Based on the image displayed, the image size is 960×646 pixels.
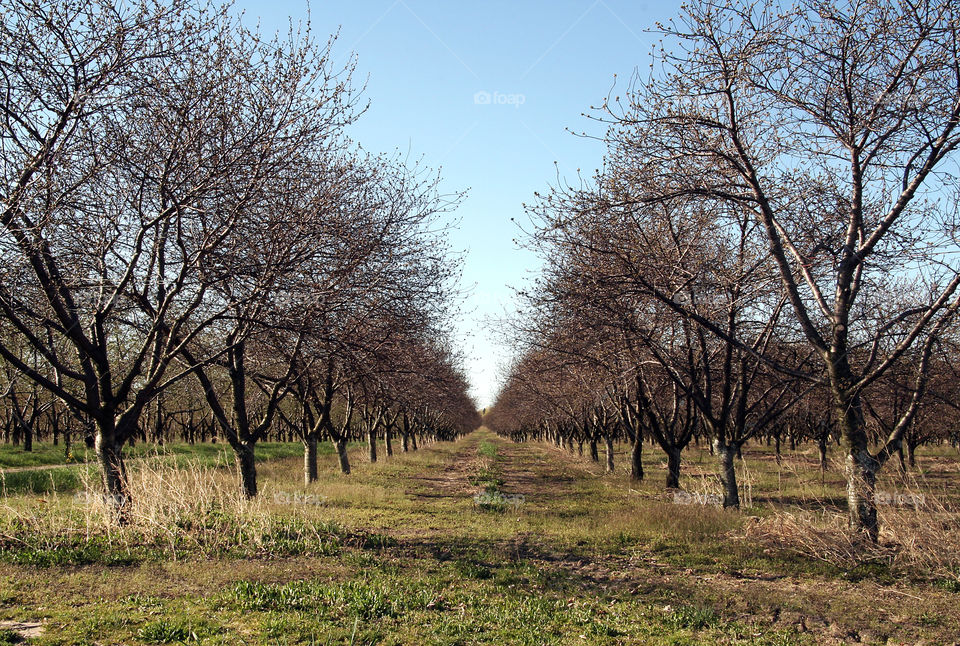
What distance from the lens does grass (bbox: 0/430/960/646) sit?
5664 millimetres

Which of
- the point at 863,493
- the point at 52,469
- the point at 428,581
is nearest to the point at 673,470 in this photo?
the point at 863,493

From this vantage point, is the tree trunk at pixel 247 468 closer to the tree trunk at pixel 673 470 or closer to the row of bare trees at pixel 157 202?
the row of bare trees at pixel 157 202

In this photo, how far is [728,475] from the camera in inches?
563

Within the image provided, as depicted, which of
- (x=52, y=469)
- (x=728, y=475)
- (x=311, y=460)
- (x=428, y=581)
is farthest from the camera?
(x=52, y=469)

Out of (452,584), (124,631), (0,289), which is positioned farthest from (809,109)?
(0,289)

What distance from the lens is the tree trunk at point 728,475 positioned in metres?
14.2

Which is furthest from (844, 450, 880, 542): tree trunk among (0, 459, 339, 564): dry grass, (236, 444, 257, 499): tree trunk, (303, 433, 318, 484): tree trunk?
(303, 433, 318, 484): tree trunk

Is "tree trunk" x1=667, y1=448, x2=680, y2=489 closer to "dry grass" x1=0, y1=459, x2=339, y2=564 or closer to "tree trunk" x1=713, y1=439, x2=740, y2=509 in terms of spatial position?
"tree trunk" x1=713, y1=439, x2=740, y2=509

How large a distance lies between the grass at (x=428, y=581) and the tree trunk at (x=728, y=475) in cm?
190

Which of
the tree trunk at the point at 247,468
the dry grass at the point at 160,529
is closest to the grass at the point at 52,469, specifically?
the tree trunk at the point at 247,468

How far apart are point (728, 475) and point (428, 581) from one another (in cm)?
946

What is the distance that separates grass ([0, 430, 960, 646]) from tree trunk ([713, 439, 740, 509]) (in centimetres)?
190

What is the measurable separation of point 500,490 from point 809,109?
1420 centimetres

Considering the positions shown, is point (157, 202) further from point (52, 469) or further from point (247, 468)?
point (52, 469)
